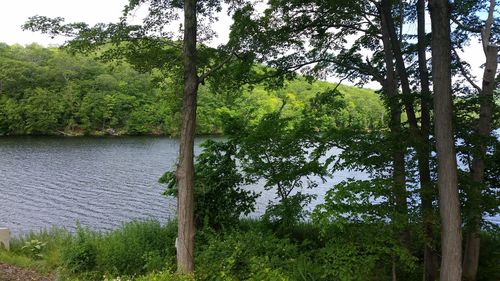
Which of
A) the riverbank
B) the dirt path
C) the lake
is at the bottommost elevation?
the lake

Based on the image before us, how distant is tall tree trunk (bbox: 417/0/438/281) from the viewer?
6309 millimetres

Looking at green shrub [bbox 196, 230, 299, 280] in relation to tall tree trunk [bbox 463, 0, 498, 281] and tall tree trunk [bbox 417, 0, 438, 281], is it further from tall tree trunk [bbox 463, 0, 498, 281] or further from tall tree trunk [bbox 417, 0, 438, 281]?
tall tree trunk [bbox 463, 0, 498, 281]

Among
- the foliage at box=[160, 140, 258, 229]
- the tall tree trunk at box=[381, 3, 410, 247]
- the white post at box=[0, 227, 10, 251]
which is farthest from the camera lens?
the white post at box=[0, 227, 10, 251]

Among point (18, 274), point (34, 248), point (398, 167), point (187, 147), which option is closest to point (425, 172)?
point (398, 167)

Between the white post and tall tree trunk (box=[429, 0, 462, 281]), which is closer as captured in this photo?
tall tree trunk (box=[429, 0, 462, 281])

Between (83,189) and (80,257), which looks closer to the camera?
(80,257)

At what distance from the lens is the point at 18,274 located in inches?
333

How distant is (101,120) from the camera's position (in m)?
72.8

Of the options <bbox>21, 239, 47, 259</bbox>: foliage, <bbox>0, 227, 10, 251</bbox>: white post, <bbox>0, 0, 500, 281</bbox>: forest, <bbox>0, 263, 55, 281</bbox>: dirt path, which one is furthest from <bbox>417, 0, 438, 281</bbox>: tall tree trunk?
<bbox>0, 227, 10, 251</bbox>: white post

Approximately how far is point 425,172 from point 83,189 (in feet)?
80.4

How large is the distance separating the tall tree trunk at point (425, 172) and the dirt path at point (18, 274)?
747 cm

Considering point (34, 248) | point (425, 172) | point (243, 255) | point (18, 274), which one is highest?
point (425, 172)

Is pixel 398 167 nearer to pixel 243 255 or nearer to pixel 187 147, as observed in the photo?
pixel 243 255

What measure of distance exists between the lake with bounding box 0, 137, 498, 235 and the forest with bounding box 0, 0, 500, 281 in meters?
4.35
